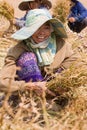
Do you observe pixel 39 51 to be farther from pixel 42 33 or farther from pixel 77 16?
pixel 77 16

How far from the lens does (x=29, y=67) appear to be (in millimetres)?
3520

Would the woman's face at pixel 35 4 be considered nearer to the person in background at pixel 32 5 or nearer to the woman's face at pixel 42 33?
the person in background at pixel 32 5

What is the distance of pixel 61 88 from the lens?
3.29 metres

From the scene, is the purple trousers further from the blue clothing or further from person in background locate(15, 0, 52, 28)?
the blue clothing

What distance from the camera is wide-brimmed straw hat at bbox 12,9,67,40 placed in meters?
3.43

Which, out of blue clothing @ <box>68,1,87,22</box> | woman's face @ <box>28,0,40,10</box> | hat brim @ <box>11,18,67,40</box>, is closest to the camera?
hat brim @ <box>11,18,67,40</box>

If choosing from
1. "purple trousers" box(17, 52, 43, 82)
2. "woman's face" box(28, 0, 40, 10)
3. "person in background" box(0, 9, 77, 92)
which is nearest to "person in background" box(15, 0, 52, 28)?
"woman's face" box(28, 0, 40, 10)

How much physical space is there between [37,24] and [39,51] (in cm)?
24

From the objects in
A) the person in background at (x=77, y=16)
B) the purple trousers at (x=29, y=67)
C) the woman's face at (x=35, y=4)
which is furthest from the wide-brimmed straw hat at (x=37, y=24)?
the person in background at (x=77, y=16)

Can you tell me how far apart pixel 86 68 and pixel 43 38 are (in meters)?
0.43

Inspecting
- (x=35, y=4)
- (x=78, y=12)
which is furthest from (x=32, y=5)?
(x=78, y=12)

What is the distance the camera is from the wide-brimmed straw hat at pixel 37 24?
11.2 feet

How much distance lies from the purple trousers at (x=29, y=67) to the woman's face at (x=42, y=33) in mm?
121

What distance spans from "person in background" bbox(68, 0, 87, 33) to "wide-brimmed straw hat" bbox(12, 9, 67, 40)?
14.7ft
